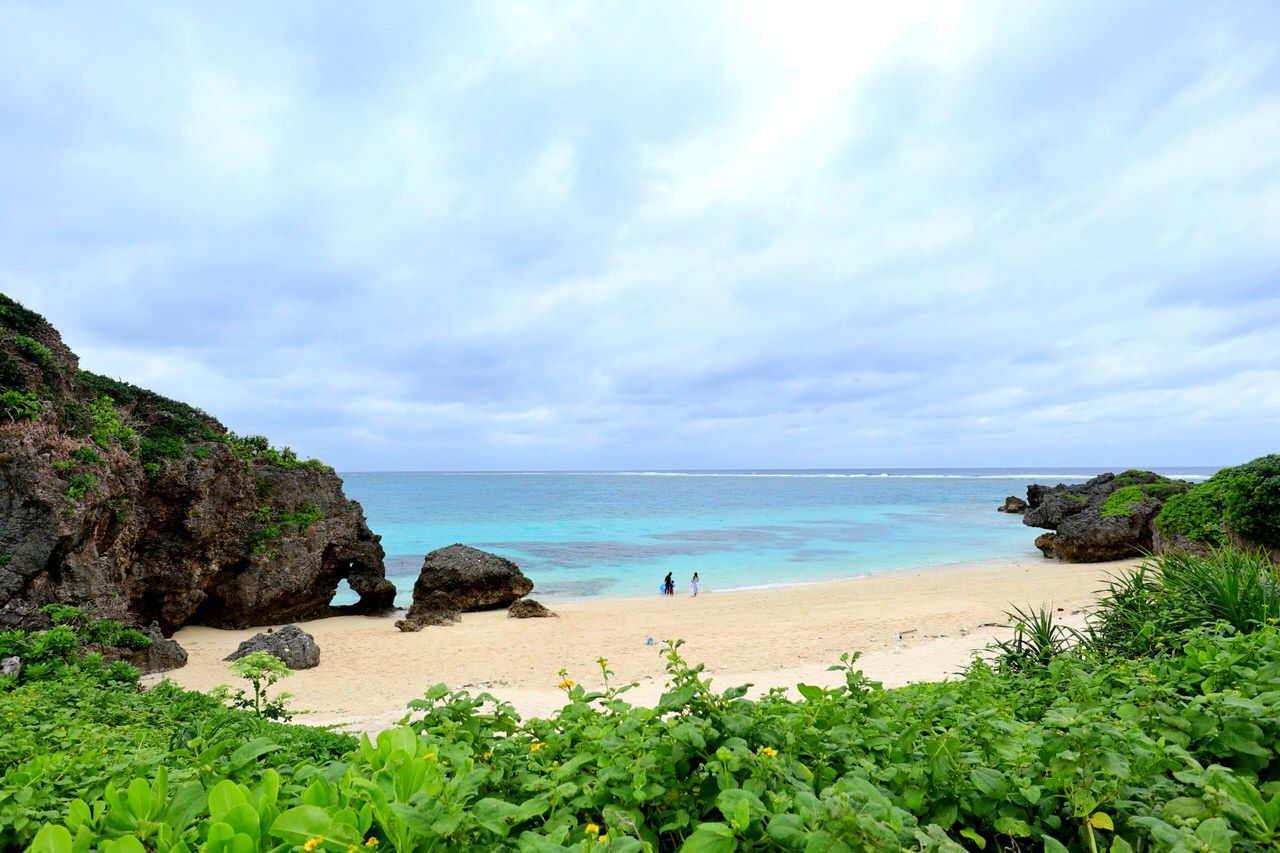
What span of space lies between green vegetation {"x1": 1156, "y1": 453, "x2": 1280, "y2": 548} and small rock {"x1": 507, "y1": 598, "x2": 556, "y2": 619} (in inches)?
675

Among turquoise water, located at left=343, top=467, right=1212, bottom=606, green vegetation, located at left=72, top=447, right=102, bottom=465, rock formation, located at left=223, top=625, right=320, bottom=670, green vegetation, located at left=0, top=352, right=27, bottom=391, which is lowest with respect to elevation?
turquoise water, located at left=343, top=467, right=1212, bottom=606

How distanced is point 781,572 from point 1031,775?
27.8 m

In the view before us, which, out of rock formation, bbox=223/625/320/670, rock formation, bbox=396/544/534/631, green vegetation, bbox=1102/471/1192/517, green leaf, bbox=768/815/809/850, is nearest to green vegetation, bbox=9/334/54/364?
rock formation, bbox=223/625/320/670

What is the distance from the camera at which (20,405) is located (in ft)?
35.2

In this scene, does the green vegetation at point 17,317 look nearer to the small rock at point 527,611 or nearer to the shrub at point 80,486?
the shrub at point 80,486

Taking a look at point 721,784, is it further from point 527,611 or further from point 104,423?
point 527,611

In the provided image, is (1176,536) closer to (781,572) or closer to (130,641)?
(781,572)

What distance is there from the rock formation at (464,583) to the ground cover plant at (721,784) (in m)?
17.8

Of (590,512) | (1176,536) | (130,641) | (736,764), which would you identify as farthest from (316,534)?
(590,512)

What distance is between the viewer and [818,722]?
256 centimetres

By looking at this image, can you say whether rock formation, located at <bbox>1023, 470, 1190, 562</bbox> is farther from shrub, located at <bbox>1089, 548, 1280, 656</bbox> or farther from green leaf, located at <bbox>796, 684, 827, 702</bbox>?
green leaf, located at <bbox>796, 684, 827, 702</bbox>

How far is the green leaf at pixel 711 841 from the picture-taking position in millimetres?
1503

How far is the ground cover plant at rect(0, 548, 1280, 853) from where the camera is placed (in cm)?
157

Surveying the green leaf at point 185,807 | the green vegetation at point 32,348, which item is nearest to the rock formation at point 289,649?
the green vegetation at point 32,348
